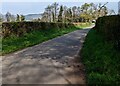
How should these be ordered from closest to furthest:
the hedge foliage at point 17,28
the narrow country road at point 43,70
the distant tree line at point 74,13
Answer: the narrow country road at point 43,70, the hedge foliage at point 17,28, the distant tree line at point 74,13

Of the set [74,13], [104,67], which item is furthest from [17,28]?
[74,13]

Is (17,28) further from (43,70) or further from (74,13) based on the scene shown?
(74,13)

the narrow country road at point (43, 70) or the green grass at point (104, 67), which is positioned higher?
the green grass at point (104, 67)

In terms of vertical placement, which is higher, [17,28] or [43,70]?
[17,28]

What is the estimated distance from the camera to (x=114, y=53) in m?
12.1

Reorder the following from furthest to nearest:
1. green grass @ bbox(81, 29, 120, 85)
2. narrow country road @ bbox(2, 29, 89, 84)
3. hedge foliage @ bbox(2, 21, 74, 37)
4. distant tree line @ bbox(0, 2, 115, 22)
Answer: distant tree line @ bbox(0, 2, 115, 22) < hedge foliage @ bbox(2, 21, 74, 37) < narrow country road @ bbox(2, 29, 89, 84) < green grass @ bbox(81, 29, 120, 85)

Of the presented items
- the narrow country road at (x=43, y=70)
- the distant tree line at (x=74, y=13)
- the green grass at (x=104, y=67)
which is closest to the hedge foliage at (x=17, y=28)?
the narrow country road at (x=43, y=70)

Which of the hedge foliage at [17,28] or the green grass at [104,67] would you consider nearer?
the green grass at [104,67]

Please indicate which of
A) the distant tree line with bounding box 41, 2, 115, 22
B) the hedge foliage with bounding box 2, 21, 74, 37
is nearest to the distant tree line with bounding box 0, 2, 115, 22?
the distant tree line with bounding box 41, 2, 115, 22

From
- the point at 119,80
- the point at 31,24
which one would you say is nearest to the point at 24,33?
the point at 31,24

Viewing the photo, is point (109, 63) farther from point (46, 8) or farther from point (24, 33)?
point (46, 8)

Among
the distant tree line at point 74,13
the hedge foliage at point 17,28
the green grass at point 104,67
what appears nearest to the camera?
the green grass at point 104,67

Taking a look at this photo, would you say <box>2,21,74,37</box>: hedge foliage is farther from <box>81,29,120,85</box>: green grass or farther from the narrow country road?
<box>81,29,120,85</box>: green grass

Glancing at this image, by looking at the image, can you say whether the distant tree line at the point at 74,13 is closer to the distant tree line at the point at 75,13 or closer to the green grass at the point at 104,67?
the distant tree line at the point at 75,13
